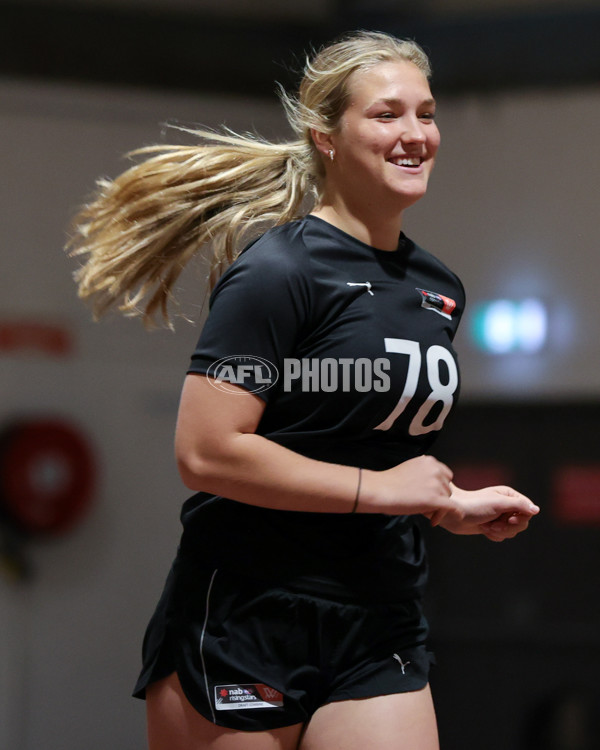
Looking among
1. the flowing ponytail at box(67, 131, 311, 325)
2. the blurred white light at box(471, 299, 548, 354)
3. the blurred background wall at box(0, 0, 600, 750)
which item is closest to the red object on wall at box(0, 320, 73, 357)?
the blurred background wall at box(0, 0, 600, 750)

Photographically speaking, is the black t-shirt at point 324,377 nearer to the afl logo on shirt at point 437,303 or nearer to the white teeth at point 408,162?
the afl logo on shirt at point 437,303

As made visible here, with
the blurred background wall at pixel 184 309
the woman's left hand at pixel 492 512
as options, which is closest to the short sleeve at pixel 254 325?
the woman's left hand at pixel 492 512

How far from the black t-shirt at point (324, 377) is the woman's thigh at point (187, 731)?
174 mm

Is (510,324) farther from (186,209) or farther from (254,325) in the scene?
(254,325)

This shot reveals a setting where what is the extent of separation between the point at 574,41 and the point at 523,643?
5.70 ft

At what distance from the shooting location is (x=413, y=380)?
123 centimetres

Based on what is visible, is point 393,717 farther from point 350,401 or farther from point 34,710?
point 34,710

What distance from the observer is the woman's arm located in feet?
3.71

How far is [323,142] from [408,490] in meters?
0.48

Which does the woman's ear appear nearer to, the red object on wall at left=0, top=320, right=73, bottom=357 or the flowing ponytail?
the flowing ponytail

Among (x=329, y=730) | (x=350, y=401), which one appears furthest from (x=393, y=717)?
(x=350, y=401)

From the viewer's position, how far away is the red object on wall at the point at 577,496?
2.97 meters

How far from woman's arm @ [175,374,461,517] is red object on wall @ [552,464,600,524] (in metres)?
1.93

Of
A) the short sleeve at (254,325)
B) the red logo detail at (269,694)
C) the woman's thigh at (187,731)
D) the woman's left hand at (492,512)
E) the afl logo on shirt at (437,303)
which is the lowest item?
the woman's thigh at (187,731)
